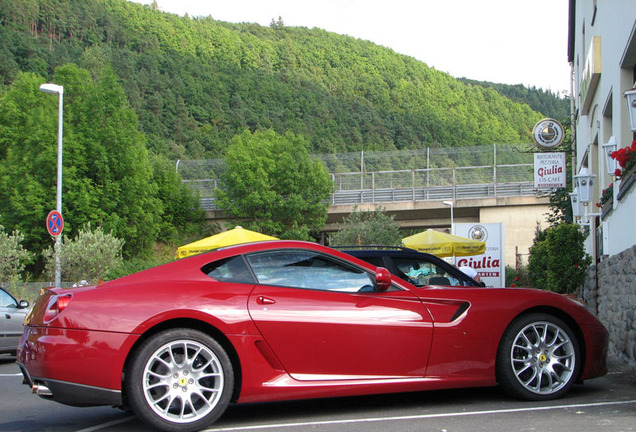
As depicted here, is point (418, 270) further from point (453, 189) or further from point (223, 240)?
point (453, 189)

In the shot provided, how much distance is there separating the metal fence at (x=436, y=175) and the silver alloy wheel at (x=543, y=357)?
164 ft

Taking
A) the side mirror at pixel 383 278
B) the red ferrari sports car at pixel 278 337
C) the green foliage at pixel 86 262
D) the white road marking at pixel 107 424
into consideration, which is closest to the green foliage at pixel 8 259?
the green foliage at pixel 86 262

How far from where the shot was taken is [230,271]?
5586 mm

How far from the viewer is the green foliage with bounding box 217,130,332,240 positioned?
61156mm

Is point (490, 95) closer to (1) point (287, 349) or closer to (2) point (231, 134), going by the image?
(2) point (231, 134)

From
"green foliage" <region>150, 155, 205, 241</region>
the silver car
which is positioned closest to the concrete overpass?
"green foliage" <region>150, 155, 205, 241</region>

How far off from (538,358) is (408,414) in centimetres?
121

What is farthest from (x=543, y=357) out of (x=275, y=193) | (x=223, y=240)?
(x=275, y=193)

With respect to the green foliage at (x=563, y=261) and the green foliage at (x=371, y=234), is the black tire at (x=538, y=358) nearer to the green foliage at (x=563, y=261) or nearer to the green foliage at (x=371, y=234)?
the green foliage at (x=563, y=261)

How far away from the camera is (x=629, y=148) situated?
8695 millimetres

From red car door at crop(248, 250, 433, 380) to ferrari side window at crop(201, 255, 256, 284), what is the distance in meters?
0.09

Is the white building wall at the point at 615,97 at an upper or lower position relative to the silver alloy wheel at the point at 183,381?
upper

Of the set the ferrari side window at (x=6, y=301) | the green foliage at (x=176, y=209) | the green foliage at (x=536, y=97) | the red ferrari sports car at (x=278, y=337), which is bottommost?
the ferrari side window at (x=6, y=301)

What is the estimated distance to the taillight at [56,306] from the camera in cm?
519
